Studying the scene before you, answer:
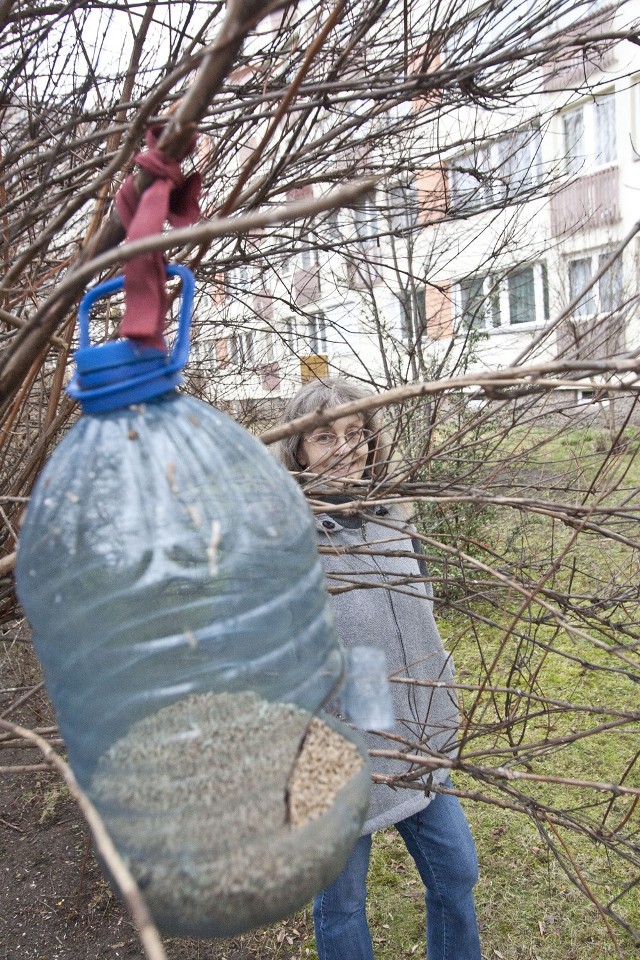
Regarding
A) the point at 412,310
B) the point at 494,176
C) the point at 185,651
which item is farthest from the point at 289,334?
the point at 185,651

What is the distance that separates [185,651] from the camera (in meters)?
1.08

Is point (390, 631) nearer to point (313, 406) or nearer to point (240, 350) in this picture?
point (313, 406)

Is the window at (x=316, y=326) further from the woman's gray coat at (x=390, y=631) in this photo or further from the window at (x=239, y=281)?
the woman's gray coat at (x=390, y=631)

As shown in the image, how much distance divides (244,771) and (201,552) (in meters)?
0.28

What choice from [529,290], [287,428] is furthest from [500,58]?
[529,290]

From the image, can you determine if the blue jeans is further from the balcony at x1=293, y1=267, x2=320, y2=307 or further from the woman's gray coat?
the balcony at x1=293, y1=267, x2=320, y2=307

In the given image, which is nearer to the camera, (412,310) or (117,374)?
(117,374)

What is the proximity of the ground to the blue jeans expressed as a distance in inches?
44.4

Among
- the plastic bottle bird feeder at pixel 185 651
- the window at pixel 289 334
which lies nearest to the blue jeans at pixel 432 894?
the plastic bottle bird feeder at pixel 185 651

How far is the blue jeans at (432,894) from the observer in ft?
7.45

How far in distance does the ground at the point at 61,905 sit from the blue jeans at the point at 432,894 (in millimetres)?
1129

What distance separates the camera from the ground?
331 centimetres

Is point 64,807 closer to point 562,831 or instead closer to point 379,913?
point 379,913

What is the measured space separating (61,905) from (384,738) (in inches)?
89.5
